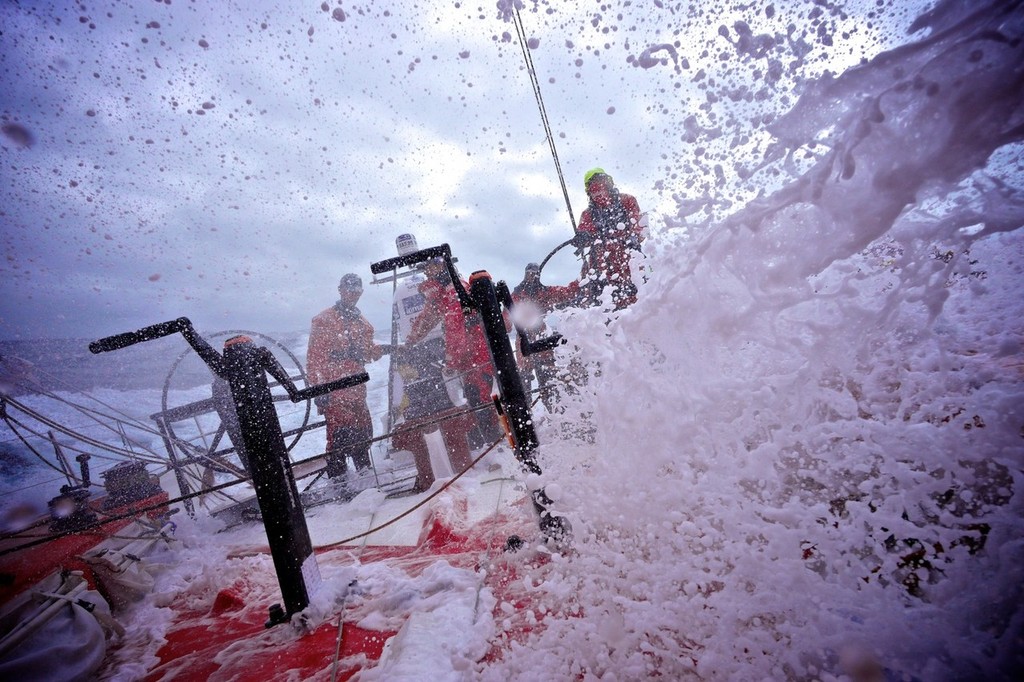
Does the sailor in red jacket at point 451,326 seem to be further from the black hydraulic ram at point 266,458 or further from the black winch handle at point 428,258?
the black hydraulic ram at point 266,458

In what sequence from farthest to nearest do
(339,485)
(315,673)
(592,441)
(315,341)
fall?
1. (315,341)
2. (339,485)
3. (592,441)
4. (315,673)

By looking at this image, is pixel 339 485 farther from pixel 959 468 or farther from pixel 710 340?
pixel 959 468

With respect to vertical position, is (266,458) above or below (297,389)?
below

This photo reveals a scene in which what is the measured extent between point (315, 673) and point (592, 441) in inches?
71.8

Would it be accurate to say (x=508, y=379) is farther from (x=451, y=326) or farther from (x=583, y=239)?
(x=451, y=326)

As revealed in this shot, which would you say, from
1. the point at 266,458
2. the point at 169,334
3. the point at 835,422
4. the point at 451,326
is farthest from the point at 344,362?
the point at 835,422

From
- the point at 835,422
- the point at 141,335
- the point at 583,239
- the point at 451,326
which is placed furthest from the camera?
the point at 451,326

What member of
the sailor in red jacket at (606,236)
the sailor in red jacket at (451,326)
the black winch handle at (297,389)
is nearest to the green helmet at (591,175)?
the sailor in red jacket at (606,236)

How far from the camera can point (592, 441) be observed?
2477 mm

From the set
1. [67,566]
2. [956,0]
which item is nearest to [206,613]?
[67,566]

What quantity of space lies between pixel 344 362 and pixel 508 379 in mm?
5145

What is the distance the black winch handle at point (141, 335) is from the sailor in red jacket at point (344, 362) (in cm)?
385

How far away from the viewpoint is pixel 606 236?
484 centimetres

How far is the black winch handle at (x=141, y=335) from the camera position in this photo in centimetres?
216
